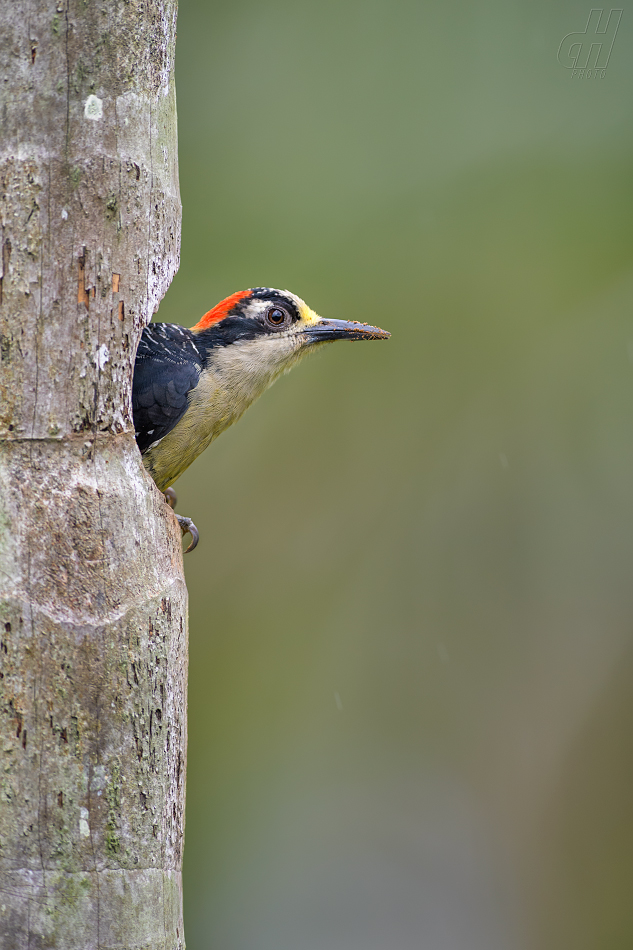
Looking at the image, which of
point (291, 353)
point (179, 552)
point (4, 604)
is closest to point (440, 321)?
point (291, 353)

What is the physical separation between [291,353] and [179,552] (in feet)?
4.86

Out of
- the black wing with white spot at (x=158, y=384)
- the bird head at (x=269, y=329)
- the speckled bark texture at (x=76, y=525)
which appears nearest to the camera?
the speckled bark texture at (x=76, y=525)

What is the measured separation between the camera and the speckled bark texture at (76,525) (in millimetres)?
1980

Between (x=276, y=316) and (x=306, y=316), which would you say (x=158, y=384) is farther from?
(x=306, y=316)

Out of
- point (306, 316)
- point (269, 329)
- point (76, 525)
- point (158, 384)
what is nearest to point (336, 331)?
point (306, 316)

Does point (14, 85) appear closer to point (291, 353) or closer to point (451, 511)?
point (291, 353)

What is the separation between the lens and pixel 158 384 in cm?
319

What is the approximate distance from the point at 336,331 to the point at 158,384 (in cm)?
85

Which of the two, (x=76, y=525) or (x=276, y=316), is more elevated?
(x=276, y=316)

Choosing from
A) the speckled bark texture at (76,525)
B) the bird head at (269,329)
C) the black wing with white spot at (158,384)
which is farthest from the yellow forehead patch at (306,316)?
the speckled bark texture at (76,525)

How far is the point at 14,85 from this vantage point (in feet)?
6.62

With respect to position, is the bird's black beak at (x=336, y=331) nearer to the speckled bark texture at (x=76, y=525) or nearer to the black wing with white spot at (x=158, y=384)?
the black wing with white spot at (x=158, y=384)

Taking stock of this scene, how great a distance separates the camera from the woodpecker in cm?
322

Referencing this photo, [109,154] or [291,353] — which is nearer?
[109,154]
